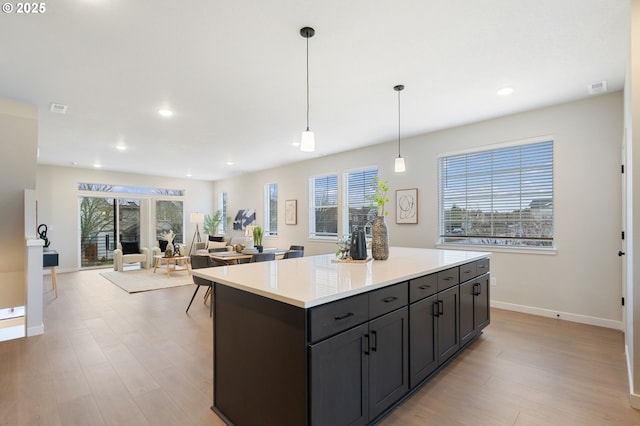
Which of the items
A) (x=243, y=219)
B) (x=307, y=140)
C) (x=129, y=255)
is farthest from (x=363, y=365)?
(x=129, y=255)

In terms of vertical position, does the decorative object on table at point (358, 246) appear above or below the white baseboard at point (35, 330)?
above

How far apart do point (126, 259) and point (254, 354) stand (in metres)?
7.63

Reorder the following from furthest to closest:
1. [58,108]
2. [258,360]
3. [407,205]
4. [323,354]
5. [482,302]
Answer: [407,205] < [58,108] < [482,302] < [258,360] < [323,354]

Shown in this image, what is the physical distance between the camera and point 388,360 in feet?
6.35

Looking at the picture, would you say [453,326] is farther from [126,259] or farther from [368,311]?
[126,259]

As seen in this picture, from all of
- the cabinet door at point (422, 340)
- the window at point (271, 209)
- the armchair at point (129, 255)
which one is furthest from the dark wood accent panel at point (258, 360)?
the armchair at point (129, 255)

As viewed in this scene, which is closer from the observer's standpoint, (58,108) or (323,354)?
(323,354)

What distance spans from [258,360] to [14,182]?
443 cm

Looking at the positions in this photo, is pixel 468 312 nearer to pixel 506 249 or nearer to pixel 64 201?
pixel 506 249

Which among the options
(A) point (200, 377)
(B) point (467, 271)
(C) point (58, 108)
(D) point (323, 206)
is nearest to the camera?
(A) point (200, 377)

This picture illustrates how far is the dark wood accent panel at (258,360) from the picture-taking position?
59.5 inches

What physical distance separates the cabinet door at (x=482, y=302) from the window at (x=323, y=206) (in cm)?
366

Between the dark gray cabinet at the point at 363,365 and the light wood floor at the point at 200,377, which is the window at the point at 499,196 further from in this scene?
the dark gray cabinet at the point at 363,365

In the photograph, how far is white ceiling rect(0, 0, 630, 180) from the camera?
221cm
